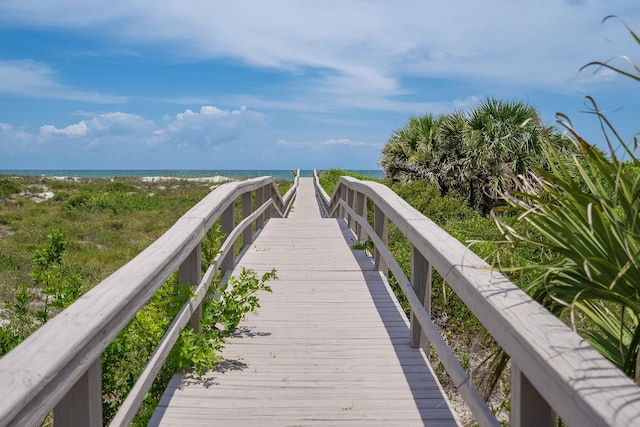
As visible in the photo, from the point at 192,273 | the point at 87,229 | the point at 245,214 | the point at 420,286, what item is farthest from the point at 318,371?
the point at 87,229

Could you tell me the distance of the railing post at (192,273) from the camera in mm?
4086

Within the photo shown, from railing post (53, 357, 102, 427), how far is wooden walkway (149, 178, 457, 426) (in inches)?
45.2

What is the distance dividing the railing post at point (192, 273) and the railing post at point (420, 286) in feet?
5.02

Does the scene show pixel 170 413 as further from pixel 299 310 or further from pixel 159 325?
pixel 299 310

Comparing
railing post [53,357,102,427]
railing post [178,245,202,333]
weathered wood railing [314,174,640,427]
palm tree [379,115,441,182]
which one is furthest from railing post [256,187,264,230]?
palm tree [379,115,441,182]

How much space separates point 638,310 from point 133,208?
899 inches

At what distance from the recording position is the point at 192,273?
412 centimetres

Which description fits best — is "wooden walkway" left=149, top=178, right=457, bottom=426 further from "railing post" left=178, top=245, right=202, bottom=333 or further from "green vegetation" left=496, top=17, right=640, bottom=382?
"green vegetation" left=496, top=17, right=640, bottom=382

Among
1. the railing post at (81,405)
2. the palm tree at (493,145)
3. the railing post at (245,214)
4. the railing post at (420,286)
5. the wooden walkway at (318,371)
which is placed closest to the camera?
the railing post at (81,405)

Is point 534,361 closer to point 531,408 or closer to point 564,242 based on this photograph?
point 531,408

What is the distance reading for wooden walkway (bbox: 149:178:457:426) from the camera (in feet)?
10.8

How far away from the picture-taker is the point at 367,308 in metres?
5.40

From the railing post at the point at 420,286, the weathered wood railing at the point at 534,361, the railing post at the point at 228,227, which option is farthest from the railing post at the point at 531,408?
the railing post at the point at 228,227

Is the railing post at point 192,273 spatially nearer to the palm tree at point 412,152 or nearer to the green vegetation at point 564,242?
the green vegetation at point 564,242
